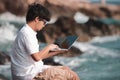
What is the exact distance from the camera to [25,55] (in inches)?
166

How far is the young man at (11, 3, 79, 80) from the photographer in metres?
4.14

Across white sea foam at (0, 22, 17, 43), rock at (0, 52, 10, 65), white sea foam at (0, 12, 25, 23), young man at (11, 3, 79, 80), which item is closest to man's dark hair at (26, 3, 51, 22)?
young man at (11, 3, 79, 80)

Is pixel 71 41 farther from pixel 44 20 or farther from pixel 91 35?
pixel 91 35

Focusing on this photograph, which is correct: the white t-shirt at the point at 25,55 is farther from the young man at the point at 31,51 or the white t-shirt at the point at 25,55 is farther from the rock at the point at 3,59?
the rock at the point at 3,59

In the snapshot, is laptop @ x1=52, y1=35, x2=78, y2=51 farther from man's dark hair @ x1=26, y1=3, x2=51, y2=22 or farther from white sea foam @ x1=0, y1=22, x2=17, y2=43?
white sea foam @ x1=0, y1=22, x2=17, y2=43

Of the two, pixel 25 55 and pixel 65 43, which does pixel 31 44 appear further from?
pixel 65 43

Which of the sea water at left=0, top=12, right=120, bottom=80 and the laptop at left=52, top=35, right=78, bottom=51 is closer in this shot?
the laptop at left=52, top=35, right=78, bottom=51

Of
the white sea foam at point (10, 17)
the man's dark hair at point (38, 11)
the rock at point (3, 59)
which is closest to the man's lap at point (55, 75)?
the man's dark hair at point (38, 11)

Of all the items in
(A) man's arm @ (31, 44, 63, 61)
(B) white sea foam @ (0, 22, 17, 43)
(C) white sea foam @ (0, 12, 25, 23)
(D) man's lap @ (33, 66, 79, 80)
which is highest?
(C) white sea foam @ (0, 12, 25, 23)

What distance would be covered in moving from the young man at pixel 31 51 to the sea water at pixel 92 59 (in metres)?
4.16

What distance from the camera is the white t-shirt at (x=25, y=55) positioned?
414 cm

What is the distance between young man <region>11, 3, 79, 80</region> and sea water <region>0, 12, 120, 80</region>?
416 centimetres

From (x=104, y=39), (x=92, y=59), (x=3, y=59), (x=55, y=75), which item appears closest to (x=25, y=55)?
(x=55, y=75)

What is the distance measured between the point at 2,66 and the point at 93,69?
2224mm
